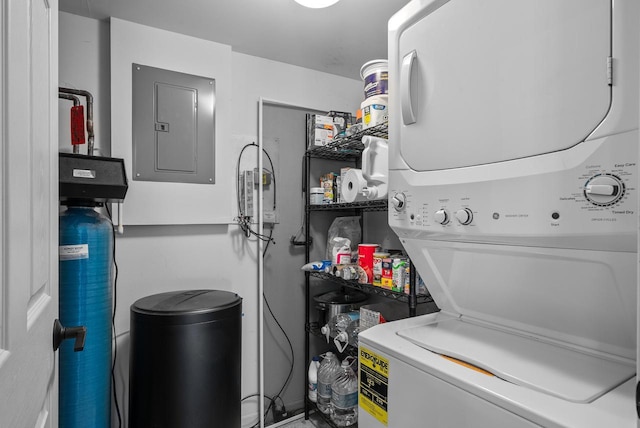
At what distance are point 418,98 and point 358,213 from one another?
4.97 feet

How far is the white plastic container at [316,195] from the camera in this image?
2.26m

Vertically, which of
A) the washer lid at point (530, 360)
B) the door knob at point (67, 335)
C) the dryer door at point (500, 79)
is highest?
the dryer door at point (500, 79)

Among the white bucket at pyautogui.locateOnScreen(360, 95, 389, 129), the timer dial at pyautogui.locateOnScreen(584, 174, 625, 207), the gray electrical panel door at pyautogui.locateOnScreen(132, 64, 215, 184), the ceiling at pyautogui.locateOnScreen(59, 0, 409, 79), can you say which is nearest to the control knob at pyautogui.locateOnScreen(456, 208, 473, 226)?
the timer dial at pyautogui.locateOnScreen(584, 174, 625, 207)

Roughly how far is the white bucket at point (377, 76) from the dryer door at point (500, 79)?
0.49m

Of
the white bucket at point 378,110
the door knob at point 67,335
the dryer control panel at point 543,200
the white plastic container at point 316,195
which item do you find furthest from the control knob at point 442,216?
the white plastic container at point 316,195

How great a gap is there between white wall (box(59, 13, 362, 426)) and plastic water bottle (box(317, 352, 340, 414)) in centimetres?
43

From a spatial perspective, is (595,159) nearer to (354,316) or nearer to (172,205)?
(354,316)

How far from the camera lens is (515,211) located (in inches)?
30.0

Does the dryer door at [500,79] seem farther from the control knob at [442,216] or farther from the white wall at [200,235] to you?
the white wall at [200,235]

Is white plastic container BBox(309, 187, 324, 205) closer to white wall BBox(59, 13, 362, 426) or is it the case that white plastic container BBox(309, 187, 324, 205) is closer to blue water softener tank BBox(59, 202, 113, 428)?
white wall BBox(59, 13, 362, 426)

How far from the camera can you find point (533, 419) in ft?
1.94

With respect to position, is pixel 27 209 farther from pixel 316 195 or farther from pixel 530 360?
pixel 316 195

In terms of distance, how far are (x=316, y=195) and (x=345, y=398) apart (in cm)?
126

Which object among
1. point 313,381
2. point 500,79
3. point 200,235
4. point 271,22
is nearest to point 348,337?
point 313,381
